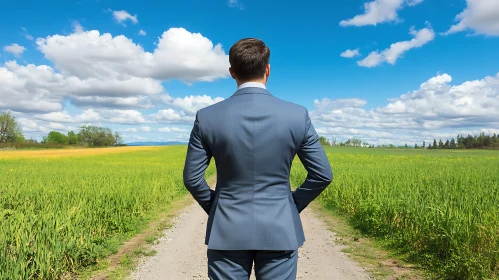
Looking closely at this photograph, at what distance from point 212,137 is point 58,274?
4.73m

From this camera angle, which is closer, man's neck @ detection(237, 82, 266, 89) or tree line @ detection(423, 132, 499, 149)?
man's neck @ detection(237, 82, 266, 89)

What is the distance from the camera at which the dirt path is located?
5.82m

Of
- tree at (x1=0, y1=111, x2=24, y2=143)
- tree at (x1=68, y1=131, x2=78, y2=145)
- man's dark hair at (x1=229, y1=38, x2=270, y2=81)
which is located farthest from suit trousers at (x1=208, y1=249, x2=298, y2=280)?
tree at (x1=68, y1=131, x2=78, y2=145)

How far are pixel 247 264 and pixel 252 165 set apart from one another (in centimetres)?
64

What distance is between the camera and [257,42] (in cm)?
219

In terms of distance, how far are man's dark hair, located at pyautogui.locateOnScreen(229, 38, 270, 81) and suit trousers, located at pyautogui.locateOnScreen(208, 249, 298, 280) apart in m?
1.06

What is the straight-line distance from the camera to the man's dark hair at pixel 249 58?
2.15 m

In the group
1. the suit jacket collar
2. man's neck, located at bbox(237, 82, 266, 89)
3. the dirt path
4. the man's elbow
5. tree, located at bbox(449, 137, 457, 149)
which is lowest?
the dirt path

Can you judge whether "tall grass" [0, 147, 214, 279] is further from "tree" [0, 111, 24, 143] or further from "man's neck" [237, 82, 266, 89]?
"tree" [0, 111, 24, 143]

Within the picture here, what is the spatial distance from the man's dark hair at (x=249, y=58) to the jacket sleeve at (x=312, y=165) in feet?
1.32

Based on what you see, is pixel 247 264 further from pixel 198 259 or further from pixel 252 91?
pixel 198 259

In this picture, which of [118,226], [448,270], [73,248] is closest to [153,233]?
[118,226]

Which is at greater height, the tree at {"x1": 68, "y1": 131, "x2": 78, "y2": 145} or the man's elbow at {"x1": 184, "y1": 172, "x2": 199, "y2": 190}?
the tree at {"x1": 68, "y1": 131, "x2": 78, "y2": 145}

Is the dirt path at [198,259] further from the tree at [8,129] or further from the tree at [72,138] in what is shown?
the tree at [72,138]
